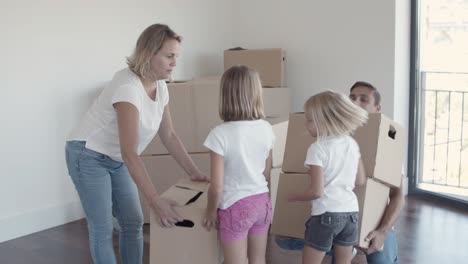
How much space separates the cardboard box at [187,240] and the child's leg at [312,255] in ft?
1.08

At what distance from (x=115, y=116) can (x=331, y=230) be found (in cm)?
90

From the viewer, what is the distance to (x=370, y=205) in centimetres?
217

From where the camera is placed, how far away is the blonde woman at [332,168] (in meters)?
1.98

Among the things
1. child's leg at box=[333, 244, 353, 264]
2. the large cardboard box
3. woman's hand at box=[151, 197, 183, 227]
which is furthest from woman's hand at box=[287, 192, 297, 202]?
the large cardboard box

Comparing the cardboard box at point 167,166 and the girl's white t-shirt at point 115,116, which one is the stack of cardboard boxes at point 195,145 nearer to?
the cardboard box at point 167,166

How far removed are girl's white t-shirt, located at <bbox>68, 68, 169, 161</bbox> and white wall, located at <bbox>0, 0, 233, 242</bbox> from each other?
1.45 metres

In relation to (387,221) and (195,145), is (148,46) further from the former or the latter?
(195,145)

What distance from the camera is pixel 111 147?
2.11 m

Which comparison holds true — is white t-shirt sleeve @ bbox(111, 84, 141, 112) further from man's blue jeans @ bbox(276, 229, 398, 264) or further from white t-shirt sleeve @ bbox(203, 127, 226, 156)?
man's blue jeans @ bbox(276, 229, 398, 264)

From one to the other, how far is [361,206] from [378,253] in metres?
0.27

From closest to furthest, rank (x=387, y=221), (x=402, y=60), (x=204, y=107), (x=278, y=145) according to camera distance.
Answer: (x=387, y=221) → (x=278, y=145) → (x=204, y=107) → (x=402, y=60)

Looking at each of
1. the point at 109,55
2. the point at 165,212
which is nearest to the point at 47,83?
the point at 109,55

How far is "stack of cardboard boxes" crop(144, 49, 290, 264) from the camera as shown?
2.02 metres

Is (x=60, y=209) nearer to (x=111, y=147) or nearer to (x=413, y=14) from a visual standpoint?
(x=111, y=147)
